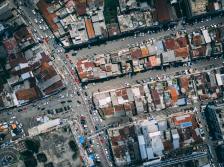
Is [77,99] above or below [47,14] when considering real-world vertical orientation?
below

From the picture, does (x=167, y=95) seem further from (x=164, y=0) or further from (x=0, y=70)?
(x=0, y=70)

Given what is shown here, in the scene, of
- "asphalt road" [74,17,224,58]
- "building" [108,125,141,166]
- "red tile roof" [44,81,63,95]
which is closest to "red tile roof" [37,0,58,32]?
"asphalt road" [74,17,224,58]

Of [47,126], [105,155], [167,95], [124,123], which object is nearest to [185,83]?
[167,95]

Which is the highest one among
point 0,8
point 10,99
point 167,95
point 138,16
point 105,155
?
point 0,8

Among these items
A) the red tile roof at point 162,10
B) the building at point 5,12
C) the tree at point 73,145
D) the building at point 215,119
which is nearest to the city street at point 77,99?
the red tile roof at point 162,10

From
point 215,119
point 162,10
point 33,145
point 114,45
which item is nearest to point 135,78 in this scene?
point 114,45

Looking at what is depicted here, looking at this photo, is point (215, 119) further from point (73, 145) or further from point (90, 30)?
point (90, 30)

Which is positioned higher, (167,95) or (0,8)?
(0,8)
